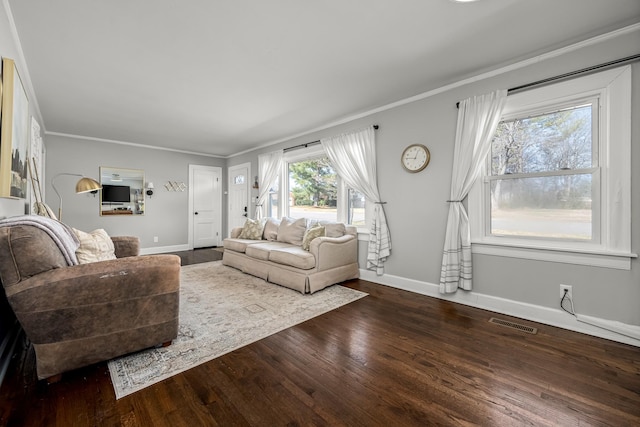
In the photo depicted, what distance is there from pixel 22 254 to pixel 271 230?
3.32 metres

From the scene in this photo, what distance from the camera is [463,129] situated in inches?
117

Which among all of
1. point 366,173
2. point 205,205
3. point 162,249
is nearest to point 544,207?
point 366,173

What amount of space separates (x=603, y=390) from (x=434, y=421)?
1130mm

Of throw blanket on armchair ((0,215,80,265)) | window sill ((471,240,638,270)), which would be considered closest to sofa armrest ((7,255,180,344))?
throw blanket on armchair ((0,215,80,265))

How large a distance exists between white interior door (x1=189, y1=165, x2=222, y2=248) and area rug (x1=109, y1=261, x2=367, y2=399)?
2.72 metres

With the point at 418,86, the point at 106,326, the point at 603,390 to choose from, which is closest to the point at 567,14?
the point at 418,86

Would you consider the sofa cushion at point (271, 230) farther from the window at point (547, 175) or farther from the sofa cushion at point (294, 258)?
the window at point (547, 175)

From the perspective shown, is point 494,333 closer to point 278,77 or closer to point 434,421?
point 434,421

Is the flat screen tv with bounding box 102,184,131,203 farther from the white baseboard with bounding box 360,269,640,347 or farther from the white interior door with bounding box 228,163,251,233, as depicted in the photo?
the white baseboard with bounding box 360,269,640,347

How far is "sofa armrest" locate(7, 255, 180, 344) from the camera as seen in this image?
5.02ft

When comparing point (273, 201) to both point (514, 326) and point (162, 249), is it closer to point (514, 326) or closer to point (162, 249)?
point (162, 249)

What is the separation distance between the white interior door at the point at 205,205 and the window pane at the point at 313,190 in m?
2.70

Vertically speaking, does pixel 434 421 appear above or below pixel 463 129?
below

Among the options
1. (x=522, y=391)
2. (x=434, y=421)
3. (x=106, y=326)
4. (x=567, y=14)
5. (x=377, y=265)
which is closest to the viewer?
(x=434, y=421)
